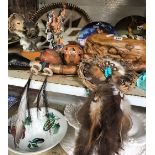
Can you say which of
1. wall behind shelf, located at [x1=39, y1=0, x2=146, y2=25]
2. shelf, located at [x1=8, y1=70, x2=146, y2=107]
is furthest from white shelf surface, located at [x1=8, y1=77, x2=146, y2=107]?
wall behind shelf, located at [x1=39, y1=0, x2=146, y2=25]

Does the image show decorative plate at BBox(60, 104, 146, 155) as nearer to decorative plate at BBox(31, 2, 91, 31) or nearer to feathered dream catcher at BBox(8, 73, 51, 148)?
feathered dream catcher at BBox(8, 73, 51, 148)

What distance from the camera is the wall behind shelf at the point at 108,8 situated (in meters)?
1.01

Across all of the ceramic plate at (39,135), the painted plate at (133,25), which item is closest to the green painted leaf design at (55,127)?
the ceramic plate at (39,135)

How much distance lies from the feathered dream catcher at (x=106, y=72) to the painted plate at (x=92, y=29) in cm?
7

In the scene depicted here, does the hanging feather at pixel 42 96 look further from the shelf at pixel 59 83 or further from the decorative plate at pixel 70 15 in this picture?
the decorative plate at pixel 70 15

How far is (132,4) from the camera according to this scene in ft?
3.26

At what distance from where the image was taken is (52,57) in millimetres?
1030

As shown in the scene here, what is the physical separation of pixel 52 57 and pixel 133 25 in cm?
26

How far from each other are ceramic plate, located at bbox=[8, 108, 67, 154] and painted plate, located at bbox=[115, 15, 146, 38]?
312mm

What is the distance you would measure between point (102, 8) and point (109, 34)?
10cm

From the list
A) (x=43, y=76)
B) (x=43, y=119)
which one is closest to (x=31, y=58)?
(x=43, y=76)

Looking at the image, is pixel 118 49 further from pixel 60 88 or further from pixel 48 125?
pixel 48 125

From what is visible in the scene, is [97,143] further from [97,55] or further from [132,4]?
[132,4]
